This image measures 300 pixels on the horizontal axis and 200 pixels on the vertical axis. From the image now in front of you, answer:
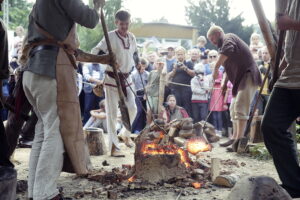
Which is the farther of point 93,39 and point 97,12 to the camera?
point 93,39

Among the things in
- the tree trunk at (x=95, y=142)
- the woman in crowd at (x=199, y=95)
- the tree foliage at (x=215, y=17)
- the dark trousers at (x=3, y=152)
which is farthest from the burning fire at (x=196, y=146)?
the tree foliage at (x=215, y=17)

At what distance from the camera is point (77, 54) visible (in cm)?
405

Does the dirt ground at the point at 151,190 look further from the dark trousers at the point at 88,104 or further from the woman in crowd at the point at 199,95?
the dark trousers at the point at 88,104

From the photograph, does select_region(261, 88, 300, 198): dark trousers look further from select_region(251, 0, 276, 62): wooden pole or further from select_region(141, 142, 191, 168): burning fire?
select_region(141, 142, 191, 168): burning fire

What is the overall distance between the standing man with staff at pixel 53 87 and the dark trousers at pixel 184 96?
617cm

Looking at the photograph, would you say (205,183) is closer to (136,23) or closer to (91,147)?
(91,147)

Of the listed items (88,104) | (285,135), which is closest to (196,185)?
(285,135)

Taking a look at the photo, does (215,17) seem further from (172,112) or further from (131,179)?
(131,179)

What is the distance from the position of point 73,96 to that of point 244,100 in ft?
13.8

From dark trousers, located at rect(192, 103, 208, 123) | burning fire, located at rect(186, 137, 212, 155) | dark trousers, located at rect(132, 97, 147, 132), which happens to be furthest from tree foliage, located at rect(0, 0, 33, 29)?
burning fire, located at rect(186, 137, 212, 155)

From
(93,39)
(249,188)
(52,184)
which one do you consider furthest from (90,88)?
(93,39)

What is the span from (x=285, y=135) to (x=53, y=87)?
2.19 m

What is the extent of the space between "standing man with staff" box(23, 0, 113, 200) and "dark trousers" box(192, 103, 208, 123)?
20.3 ft

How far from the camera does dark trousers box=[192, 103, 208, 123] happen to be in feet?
32.1
